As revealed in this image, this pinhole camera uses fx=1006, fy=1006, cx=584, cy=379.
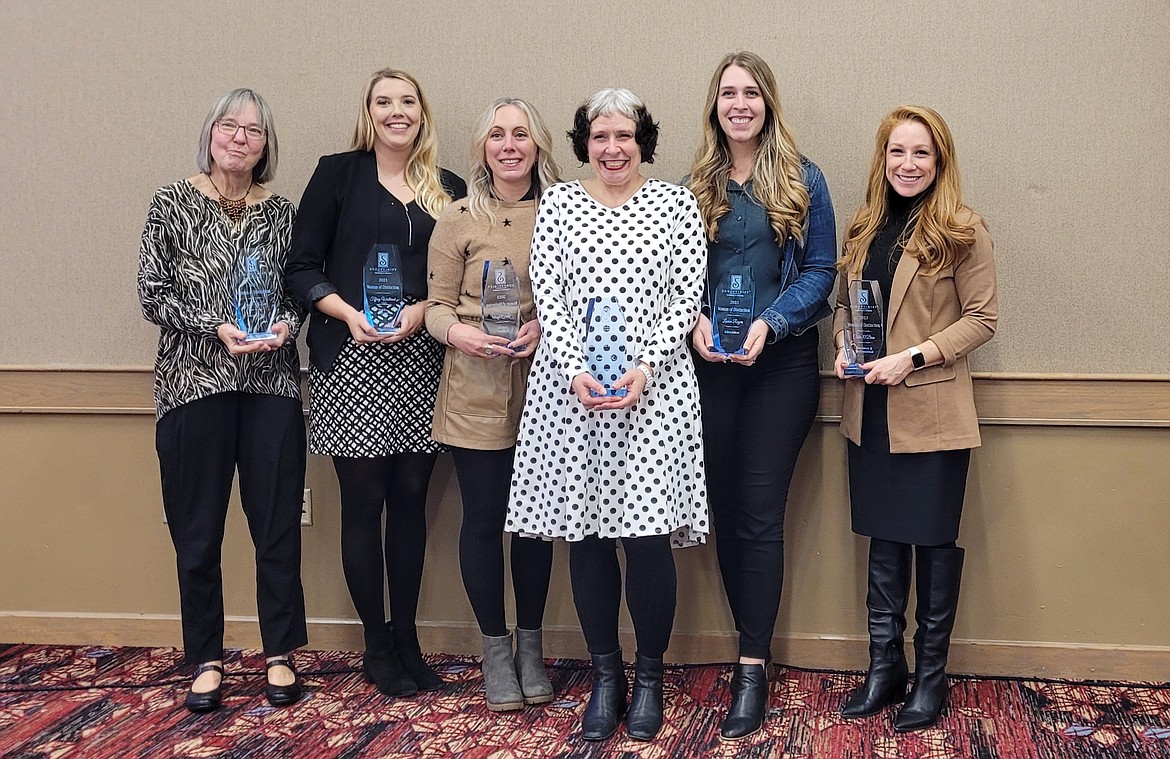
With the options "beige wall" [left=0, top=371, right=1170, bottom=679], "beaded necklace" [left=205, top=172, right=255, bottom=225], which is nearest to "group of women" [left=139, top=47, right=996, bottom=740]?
"beaded necklace" [left=205, top=172, right=255, bottom=225]

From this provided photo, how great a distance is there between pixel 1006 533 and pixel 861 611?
445 millimetres

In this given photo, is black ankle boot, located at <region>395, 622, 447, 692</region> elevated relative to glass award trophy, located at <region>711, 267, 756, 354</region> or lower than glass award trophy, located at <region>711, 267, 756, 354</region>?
lower

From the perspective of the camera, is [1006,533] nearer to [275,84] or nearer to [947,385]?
[947,385]

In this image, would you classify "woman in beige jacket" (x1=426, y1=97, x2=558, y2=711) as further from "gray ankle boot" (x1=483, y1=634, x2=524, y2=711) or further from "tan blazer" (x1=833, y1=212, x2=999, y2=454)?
"tan blazer" (x1=833, y1=212, x2=999, y2=454)

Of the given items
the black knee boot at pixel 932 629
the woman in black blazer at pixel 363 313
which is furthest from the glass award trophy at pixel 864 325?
the woman in black blazer at pixel 363 313

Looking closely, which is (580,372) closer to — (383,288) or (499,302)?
(499,302)

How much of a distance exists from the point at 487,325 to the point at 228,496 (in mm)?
820

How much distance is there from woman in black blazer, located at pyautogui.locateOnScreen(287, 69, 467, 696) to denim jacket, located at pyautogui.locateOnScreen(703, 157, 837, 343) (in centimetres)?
71

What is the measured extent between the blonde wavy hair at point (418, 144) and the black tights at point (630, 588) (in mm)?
955

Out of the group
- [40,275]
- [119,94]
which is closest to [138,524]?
[40,275]

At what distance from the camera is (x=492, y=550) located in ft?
8.22

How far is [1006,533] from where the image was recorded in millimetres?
2738

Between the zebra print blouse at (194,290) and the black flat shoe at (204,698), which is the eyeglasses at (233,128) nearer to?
the zebra print blouse at (194,290)

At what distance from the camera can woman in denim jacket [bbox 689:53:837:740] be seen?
2383mm
